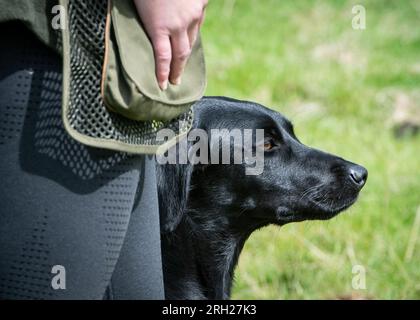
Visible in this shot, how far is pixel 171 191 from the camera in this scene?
288cm

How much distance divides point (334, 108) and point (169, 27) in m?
5.36

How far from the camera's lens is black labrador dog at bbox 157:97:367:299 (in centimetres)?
307

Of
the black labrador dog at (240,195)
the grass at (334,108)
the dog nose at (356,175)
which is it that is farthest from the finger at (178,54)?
the grass at (334,108)

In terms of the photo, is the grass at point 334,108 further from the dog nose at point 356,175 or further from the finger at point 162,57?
the finger at point 162,57

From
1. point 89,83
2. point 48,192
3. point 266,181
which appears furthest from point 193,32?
point 266,181

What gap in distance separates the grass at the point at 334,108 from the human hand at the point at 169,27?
2.41 m

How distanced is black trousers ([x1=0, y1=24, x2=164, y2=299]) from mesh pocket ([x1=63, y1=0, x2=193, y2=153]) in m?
0.04

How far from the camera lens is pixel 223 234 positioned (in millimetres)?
3184

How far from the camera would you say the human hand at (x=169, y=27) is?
1614mm

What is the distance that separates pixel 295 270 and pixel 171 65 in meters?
2.60

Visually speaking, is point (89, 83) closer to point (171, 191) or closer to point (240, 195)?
point (171, 191)

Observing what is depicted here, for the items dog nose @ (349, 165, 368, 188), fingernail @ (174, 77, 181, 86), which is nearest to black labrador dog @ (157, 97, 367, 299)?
dog nose @ (349, 165, 368, 188)

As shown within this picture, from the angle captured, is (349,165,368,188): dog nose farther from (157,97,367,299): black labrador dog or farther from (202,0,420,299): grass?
(202,0,420,299): grass

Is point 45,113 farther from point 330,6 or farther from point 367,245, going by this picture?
point 330,6
